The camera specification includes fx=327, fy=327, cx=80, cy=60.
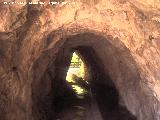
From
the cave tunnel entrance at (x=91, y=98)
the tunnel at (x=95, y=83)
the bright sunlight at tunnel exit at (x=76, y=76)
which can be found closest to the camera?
the tunnel at (x=95, y=83)

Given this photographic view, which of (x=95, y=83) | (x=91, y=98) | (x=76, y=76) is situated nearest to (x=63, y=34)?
(x=91, y=98)

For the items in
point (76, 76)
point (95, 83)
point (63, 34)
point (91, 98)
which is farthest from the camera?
point (76, 76)

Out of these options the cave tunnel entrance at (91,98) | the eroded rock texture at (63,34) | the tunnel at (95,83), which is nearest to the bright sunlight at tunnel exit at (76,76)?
the cave tunnel entrance at (91,98)

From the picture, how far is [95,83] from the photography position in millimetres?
15969

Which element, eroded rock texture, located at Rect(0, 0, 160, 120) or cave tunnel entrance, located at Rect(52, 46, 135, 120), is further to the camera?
cave tunnel entrance, located at Rect(52, 46, 135, 120)

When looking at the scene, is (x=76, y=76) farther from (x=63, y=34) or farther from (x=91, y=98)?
(x=63, y=34)

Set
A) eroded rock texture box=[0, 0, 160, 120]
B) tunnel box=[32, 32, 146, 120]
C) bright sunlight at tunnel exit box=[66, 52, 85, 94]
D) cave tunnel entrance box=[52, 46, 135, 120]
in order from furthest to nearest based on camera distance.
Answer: bright sunlight at tunnel exit box=[66, 52, 85, 94] < cave tunnel entrance box=[52, 46, 135, 120] < tunnel box=[32, 32, 146, 120] < eroded rock texture box=[0, 0, 160, 120]

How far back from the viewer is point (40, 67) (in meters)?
9.12

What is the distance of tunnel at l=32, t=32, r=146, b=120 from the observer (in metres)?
9.22

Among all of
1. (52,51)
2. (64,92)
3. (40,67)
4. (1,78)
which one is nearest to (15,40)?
(1,78)

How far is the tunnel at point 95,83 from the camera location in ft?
30.2

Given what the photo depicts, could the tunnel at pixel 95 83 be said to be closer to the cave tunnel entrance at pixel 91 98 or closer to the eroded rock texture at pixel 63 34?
the cave tunnel entrance at pixel 91 98

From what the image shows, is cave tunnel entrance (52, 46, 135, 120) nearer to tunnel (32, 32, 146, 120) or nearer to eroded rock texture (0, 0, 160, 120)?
tunnel (32, 32, 146, 120)

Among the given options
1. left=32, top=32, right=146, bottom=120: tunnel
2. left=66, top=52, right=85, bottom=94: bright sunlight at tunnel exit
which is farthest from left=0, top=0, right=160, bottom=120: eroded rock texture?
left=66, top=52, right=85, bottom=94: bright sunlight at tunnel exit
